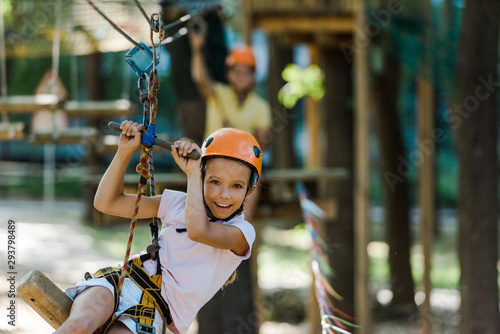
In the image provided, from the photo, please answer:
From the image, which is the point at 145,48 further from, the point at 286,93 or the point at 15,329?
the point at 286,93

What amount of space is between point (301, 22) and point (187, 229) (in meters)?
4.92

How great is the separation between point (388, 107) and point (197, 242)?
7.52m

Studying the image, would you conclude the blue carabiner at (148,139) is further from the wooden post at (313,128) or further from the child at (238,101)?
the wooden post at (313,128)

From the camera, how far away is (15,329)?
7.13 m

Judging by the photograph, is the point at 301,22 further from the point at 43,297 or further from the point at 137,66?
the point at 43,297

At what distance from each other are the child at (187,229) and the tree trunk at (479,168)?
2.82 meters

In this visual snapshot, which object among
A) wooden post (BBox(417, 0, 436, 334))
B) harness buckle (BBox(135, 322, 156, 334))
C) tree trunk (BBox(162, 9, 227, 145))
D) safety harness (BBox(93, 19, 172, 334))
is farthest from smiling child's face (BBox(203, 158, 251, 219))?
wooden post (BBox(417, 0, 436, 334))

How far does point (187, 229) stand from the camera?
2533 millimetres

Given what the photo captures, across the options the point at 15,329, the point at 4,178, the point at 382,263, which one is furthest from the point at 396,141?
the point at 4,178

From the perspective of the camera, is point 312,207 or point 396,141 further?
point 396,141

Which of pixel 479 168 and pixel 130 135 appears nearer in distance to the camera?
pixel 130 135

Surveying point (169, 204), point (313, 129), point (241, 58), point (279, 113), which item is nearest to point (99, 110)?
point (241, 58)

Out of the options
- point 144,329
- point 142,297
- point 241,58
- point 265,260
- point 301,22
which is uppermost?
point 301,22

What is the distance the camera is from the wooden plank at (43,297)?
243cm
